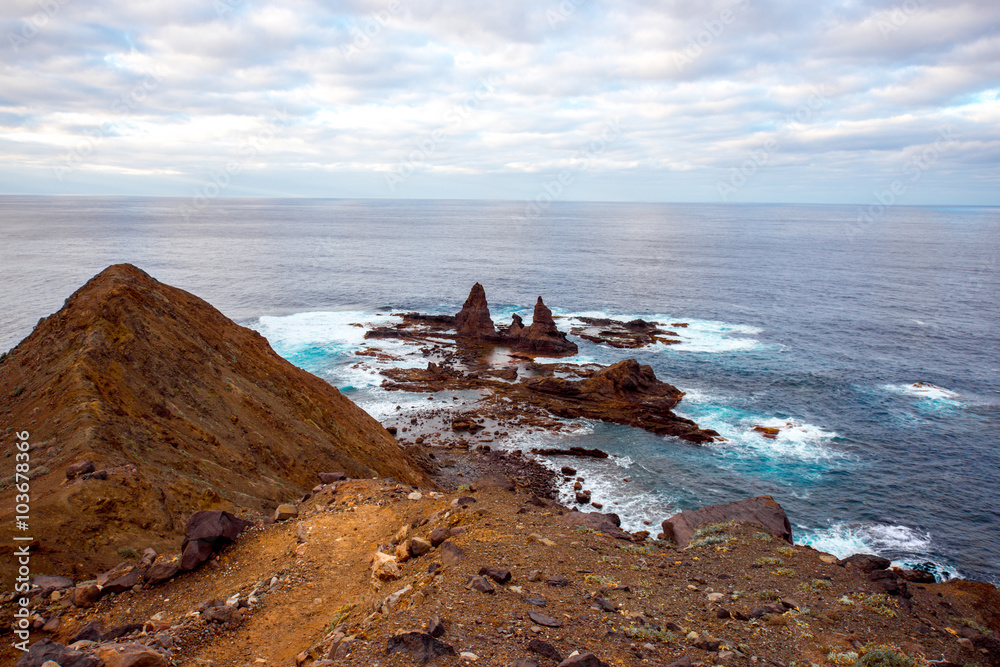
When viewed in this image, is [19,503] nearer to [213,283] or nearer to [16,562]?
[16,562]

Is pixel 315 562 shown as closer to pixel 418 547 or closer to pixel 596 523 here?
pixel 418 547

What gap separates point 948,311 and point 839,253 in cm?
7271

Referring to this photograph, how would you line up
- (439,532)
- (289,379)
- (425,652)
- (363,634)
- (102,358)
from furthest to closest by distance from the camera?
(289,379) < (102,358) < (439,532) < (363,634) < (425,652)

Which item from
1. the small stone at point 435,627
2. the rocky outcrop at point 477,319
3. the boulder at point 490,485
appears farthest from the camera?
the rocky outcrop at point 477,319

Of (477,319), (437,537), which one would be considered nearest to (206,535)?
(437,537)

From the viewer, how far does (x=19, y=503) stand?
12453 mm

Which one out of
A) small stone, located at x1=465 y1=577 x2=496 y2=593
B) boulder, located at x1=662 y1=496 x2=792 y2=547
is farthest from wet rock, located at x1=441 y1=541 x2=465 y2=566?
boulder, located at x1=662 y1=496 x2=792 y2=547

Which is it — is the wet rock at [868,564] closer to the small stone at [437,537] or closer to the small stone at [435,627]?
the small stone at [437,537]

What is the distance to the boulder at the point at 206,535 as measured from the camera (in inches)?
465

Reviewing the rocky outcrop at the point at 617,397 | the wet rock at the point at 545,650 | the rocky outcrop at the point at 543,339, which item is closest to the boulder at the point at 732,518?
the wet rock at the point at 545,650

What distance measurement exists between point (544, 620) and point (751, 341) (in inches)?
2367

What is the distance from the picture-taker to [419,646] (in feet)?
27.4

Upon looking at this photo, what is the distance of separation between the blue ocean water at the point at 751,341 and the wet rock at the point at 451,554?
19703 millimetres

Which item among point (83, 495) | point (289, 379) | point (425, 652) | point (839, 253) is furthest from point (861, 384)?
point (839, 253)
